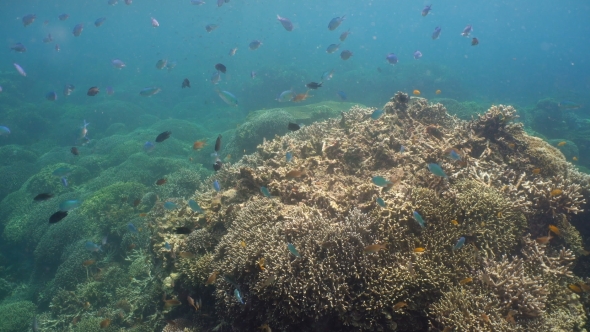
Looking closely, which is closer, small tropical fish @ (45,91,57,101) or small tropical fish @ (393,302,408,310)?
small tropical fish @ (393,302,408,310)

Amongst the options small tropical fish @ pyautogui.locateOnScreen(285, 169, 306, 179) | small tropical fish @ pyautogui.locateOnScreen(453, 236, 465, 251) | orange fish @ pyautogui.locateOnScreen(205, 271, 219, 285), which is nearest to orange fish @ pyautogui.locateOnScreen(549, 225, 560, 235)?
small tropical fish @ pyautogui.locateOnScreen(453, 236, 465, 251)

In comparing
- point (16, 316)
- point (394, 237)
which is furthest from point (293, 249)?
point (16, 316)

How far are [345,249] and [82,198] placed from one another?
1373 cm

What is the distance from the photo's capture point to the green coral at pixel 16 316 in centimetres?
908

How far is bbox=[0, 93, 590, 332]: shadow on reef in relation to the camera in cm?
378

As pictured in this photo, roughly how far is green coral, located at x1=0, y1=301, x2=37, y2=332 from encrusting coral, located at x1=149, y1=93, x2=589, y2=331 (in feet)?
23.8

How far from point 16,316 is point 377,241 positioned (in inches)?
490

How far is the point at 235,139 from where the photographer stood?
50.8ft

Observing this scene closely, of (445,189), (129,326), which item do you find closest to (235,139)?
(129,326)

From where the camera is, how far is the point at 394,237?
167 inches

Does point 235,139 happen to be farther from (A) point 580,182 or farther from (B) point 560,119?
(B) point 560,119

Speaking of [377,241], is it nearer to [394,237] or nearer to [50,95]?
[394,237]

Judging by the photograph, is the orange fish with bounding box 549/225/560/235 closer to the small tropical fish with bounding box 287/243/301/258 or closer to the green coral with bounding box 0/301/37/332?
the small tropical fish with bounding box 287/243/301/258

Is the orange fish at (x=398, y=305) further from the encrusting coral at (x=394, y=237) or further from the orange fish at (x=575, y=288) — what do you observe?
the orange fish at (x=575, y=288)
